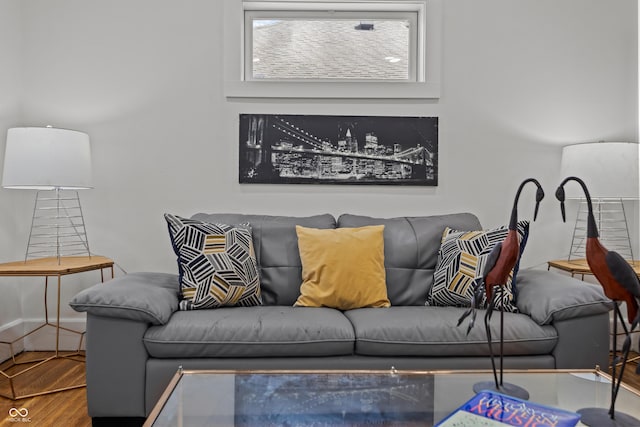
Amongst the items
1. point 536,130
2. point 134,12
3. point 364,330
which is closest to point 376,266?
point 364,330

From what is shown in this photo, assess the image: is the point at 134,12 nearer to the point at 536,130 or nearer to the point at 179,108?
the point at 179,108

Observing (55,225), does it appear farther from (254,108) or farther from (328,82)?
(328,82)

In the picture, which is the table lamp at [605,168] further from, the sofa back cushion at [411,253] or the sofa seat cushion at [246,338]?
the sofa seat cushion at [246,338]

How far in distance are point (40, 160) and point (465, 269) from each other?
2151mm

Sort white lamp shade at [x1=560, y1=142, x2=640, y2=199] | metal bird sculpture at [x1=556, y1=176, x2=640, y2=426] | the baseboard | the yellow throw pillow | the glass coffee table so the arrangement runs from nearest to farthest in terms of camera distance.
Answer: metal bird sculpture at [x1=556, y1=176, x2=640, y2=426], the glass coffee table, the yellow throw pillow, white lamp shade at [x1=560, y1=142, x2=640, y2=199], the baseboard

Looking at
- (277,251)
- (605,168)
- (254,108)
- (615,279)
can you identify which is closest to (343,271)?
(277,251)

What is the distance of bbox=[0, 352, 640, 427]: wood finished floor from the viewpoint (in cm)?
201

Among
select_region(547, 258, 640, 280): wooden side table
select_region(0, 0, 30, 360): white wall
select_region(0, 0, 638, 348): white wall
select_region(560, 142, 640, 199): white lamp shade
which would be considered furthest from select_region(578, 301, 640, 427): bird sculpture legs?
select_region(0, 0, 30, 360): white wall

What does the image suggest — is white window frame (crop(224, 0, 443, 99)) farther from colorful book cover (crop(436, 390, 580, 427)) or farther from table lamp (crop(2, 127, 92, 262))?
colorful book cover (crop(436, 390, 580, 427))

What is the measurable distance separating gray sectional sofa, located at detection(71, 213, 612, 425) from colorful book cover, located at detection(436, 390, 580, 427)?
675mm

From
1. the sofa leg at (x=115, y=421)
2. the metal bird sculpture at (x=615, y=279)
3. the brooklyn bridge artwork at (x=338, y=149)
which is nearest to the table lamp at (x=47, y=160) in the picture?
the brooklyn bridge artwork at (x=338, y=149)

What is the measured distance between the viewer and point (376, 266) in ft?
7.72

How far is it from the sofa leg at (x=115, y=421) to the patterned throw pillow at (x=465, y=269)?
1.38 m

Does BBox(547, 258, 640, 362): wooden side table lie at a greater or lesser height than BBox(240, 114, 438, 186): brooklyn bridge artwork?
lesser
